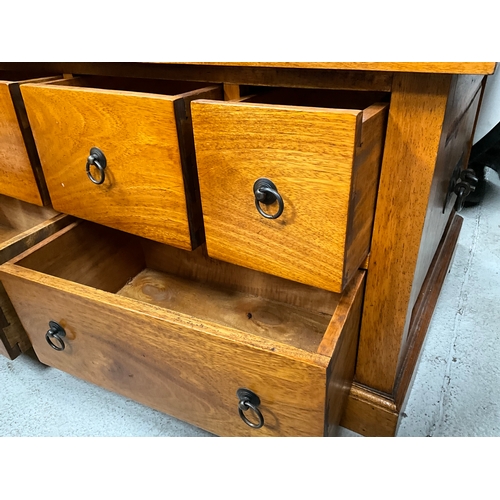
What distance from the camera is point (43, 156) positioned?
0.61m

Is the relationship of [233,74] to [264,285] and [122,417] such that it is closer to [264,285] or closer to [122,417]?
[264,285]

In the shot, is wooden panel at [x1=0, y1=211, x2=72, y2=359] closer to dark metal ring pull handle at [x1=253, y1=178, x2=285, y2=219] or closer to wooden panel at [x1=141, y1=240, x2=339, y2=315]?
wooden panel at [x1=141, y1=240, x2=339, y2=315]

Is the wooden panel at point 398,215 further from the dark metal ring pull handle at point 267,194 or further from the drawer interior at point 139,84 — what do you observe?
the drawer interior at point 139,84

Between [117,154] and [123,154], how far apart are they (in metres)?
0.01

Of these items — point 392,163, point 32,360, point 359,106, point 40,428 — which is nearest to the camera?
point 392,163

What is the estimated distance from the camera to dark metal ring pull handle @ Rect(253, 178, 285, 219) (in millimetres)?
421

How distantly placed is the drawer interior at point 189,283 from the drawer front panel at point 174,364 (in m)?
0.10

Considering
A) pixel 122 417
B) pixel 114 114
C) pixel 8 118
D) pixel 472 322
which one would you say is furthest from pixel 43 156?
pixel 472 322

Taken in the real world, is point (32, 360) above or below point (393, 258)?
below

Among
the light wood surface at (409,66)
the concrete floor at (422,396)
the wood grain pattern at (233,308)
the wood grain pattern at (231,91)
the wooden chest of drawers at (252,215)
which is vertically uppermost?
the light wood surface at (409,66)

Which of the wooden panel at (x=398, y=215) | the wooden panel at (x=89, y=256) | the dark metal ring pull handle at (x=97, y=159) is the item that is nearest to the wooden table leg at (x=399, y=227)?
the wooden panel at (x=398, y=215)

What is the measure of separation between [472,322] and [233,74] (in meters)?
0.65

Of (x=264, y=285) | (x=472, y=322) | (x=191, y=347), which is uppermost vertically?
(x=191, y=347)

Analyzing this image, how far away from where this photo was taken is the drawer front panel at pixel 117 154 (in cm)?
47
